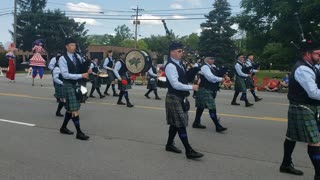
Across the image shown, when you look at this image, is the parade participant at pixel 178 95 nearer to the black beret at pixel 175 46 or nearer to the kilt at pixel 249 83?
the black beret at pixel 175 46

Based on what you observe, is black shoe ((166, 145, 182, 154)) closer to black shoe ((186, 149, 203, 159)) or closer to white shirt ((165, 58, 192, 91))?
black shoe ((186, 149, 203, 159))

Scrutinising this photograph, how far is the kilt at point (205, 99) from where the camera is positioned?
9269 millimetres

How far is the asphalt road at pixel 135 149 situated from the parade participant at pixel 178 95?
341 millimetres

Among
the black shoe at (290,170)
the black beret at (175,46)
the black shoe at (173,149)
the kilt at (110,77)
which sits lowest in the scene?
the black shoe at (173,149)

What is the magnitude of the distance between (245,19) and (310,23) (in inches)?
252

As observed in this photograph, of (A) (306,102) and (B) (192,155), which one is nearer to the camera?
(A) (306,102)

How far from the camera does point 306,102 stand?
18.6 ft

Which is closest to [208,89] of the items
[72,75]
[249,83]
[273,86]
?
[72,75]

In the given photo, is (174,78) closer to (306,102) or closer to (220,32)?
(306,102)

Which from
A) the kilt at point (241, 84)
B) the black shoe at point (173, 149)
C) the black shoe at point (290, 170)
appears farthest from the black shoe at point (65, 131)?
the kilt at point (241, 84)

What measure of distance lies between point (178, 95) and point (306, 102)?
79.0 inches

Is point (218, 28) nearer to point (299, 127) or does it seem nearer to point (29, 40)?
point (29, 40)

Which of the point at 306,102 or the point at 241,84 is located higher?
the point at 306,102

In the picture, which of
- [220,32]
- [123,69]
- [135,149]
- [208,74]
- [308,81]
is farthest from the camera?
[220,32]
